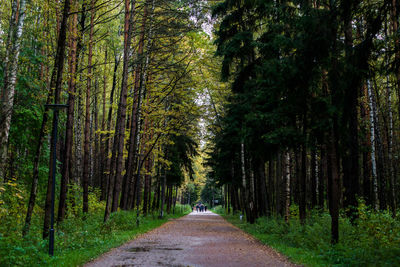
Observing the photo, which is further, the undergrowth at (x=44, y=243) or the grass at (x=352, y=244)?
the grass at (x=352, y=244)

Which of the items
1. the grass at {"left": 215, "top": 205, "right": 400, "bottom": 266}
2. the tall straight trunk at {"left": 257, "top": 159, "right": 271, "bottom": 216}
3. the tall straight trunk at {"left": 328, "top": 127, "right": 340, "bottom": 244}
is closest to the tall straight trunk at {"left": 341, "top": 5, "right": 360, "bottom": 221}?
the tall straight trunk at {"left": 328, "top": 127, "right": 340, "bottom": 244}

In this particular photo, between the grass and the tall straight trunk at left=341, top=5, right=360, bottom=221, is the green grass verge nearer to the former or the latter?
the grass

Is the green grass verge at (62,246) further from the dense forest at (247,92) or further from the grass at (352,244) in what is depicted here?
the grass at (352,244)

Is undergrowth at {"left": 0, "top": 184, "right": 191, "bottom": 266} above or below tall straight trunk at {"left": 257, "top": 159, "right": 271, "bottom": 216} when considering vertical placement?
below

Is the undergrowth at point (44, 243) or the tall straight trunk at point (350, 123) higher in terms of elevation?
the tall straight trunk at point (350, 123)

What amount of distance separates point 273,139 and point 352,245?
4950 millimetres

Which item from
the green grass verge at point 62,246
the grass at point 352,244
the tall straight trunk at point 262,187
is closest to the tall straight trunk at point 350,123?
the grass at point 352,244

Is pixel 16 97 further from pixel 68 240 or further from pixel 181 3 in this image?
pixel 181 3

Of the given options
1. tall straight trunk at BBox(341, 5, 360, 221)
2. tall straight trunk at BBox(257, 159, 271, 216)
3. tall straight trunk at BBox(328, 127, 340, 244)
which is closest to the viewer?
tall straight trunk at BBox(341, 5, 360, 221)

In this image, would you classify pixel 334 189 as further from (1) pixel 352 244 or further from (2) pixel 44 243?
Answer: (2) pixel 44 243

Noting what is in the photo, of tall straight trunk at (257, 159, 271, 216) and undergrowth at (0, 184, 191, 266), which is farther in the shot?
tall straight trunk at (257, 159, 271, 216)

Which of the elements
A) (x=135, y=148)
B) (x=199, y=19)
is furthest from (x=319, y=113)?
(x=135, y=148)

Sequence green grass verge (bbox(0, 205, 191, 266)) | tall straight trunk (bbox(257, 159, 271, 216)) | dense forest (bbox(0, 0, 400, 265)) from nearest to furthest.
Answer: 1. green grass verge (bbox(0, 205, 191, 266))
2. dense forest (bbox(0, 0, 400, 265))
3. tall straight trunk (bbox(257, 159, 271, 216))

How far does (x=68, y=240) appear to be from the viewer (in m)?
10.1
